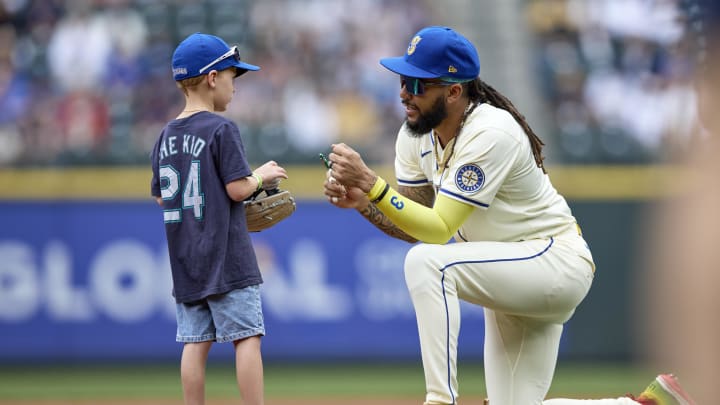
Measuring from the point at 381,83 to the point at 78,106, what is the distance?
3.16m

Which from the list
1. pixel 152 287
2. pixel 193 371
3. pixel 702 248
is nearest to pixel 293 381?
pixel 152 287

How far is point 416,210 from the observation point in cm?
372

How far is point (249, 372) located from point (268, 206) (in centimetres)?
74

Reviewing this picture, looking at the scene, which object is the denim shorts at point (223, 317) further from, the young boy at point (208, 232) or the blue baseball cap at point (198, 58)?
the blue baseball cap at point (198, 58)

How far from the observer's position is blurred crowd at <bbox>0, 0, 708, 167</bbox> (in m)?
9.65

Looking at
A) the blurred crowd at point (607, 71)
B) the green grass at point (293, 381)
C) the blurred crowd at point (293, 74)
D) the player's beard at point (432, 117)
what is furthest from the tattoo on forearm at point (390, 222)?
the blurred crowd at point (607, 71)

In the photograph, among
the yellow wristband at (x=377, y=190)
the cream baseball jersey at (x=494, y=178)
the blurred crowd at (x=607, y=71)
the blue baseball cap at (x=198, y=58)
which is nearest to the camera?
the yellow wristband at (x=377, y=190)

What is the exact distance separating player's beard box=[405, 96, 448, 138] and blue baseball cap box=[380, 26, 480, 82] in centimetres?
12

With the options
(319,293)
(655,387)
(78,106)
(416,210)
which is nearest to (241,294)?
(416,210)

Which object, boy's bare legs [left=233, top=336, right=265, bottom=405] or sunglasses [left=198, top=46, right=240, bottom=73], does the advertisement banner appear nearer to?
sunglasses [left=198, top=46, right=240, bottom=73]

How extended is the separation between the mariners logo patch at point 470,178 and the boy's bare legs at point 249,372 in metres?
1.02

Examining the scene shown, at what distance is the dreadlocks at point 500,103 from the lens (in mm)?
4070

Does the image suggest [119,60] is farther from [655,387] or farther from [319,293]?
[655,387]

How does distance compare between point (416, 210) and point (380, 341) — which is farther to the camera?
point (380, 341)
